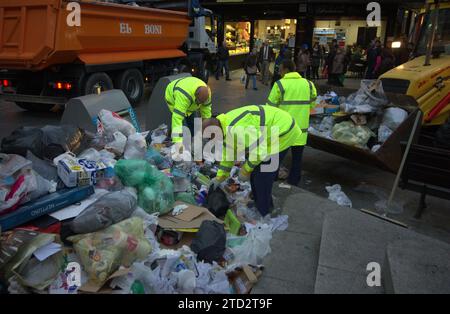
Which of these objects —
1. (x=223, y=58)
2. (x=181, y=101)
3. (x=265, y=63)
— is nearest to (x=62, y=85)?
(x=181, y=101)

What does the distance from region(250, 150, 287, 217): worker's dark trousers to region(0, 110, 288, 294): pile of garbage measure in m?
0.11

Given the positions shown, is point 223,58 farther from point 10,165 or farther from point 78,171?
point 10,165

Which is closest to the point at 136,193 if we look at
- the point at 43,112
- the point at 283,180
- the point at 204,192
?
the point at 204,192

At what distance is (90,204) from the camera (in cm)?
307

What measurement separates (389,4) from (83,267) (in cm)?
1727

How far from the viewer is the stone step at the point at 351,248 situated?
260 centimetres

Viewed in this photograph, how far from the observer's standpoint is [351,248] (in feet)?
9.79

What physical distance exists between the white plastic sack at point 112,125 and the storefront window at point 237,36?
50.2 feet

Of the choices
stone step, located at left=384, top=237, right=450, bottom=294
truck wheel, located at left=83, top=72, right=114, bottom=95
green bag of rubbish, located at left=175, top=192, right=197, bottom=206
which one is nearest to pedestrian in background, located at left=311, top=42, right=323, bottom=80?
truck wheel, located at left=83, top=72, right=114, bottom=95

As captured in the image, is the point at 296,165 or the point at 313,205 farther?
the point at 296,165

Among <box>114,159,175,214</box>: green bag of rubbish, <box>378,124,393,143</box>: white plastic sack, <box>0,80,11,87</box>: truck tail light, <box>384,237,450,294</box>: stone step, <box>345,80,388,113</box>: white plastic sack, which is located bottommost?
<box>384,237,450,294</box>: stone step

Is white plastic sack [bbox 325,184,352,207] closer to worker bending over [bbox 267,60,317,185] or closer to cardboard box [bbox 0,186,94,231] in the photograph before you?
worker bending over [bbox 267,60,317,185]

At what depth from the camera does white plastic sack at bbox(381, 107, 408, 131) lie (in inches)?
194

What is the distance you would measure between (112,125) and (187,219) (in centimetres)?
194
